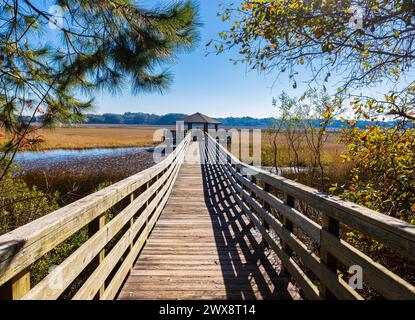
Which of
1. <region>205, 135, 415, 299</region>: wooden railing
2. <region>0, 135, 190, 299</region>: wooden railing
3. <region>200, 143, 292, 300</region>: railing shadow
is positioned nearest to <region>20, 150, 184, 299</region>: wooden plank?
<region>0, 135, 190, 299</region>: wooden railing

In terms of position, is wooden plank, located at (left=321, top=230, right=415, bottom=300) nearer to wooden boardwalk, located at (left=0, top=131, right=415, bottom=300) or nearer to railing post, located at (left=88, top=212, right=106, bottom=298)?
wooden boardwalk, located at (left=0, top=131, right=415, bottom=300)

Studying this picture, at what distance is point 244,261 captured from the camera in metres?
3.33

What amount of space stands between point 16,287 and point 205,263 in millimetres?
2372

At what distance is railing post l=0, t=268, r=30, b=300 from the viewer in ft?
3.64

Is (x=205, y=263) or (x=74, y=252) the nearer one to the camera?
(x=74, y=252)

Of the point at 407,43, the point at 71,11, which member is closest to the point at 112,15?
the point at 71,11

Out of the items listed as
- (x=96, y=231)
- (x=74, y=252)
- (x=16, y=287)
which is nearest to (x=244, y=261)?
(x=96, y=231)

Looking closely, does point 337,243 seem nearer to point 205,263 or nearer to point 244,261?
point 244,261

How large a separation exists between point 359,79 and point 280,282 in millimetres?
2701

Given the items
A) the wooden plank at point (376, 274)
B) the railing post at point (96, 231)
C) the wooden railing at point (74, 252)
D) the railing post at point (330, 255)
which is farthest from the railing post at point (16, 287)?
the railing post at point (330, 255)

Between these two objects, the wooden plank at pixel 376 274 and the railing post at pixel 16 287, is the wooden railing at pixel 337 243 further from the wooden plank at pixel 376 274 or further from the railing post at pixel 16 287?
the railing post at pixel 16 287

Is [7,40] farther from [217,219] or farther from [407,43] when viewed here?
[407,43]

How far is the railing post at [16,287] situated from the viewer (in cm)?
111

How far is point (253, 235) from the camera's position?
421 centimetres
